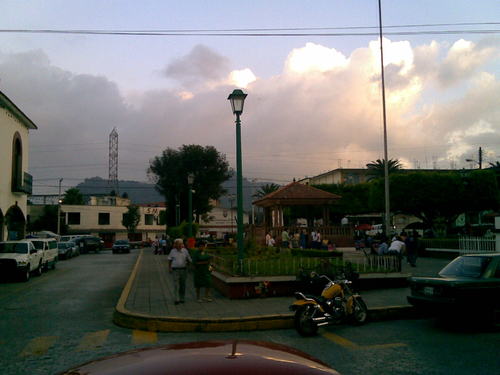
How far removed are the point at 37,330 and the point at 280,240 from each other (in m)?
20.3

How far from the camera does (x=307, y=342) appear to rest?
830 cm

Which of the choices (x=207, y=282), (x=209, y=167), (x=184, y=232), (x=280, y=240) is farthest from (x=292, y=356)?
(x=209, y=167)

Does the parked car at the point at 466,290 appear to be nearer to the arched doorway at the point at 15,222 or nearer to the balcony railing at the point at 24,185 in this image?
the balcony railing at the point at 24,185

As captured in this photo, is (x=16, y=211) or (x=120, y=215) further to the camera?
(x=120, y=215)

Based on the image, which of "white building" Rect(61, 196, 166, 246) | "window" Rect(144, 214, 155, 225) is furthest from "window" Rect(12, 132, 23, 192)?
"window" Rect(144, 214, 155, 225)

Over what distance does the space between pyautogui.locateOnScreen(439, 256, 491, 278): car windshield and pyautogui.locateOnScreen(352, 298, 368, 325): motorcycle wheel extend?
1.78 m

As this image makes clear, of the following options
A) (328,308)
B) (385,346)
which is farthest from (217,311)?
(385,346)

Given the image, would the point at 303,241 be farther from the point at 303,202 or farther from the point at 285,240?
the point at 303,202

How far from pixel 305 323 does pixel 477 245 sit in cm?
1663

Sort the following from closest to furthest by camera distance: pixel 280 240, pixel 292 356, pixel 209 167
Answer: pixel 292 356, pixel 280 240, pixel 209 167

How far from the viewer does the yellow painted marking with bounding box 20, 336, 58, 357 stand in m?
7.74

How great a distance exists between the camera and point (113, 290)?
16328 mm

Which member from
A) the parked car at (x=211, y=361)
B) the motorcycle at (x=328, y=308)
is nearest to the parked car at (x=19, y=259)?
the motorcycle at (x=328, y=308)

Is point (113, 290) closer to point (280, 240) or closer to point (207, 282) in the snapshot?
point (207, 282)
